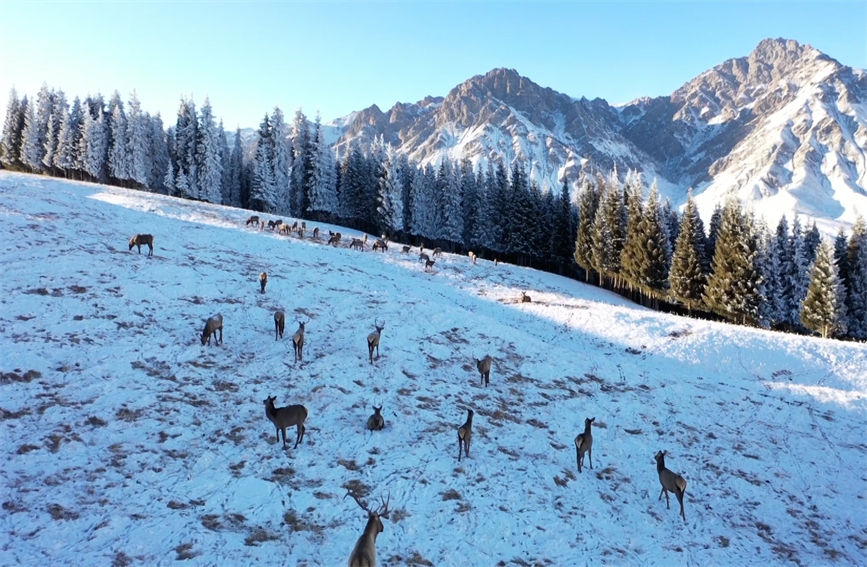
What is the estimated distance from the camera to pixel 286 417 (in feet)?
43.7

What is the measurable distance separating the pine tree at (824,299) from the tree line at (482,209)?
102 millimetres

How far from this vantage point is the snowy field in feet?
34.1

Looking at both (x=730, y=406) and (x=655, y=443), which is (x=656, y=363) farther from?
(x=655, y=443)

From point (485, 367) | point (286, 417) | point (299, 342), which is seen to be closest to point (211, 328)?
point (299, 342)

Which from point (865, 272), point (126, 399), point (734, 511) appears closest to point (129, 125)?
point (126, 399)

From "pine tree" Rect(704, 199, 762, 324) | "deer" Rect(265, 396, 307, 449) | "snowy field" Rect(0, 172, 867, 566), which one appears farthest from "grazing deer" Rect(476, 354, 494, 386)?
"pine tree" Rect(704, 199, 762, 324)

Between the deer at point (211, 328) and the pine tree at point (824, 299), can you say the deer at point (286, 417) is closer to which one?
the deer at point (211, 328)

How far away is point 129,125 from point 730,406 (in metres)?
84.3

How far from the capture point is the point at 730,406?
20.2 metres

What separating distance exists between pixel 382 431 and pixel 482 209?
69087 millimetres

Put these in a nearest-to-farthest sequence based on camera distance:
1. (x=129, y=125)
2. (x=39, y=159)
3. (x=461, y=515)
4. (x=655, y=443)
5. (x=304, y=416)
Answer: (x=461, y=515)
(x=304, y=416)
(x=655, y=443)
(x=129, y=125)
(x=39, y=159)

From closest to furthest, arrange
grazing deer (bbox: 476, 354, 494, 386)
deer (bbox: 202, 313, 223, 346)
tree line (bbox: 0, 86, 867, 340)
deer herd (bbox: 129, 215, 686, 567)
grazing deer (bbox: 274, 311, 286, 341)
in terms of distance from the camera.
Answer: deer herd (bbox: 129, 215, 686, 567) < deer (bbox: 202, 313, 223, 346) < grazing deer (bbox: 476, 354, 494, 386) < grazing deer (bbox: 274, 311, 286, 341) < tree line (bbox: 0, 86, 867, 340)

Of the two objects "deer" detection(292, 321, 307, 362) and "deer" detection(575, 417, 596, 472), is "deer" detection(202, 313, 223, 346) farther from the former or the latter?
"deer" detection(575, 417, 596, 472)

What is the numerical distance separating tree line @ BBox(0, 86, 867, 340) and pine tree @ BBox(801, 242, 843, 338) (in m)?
0.10
